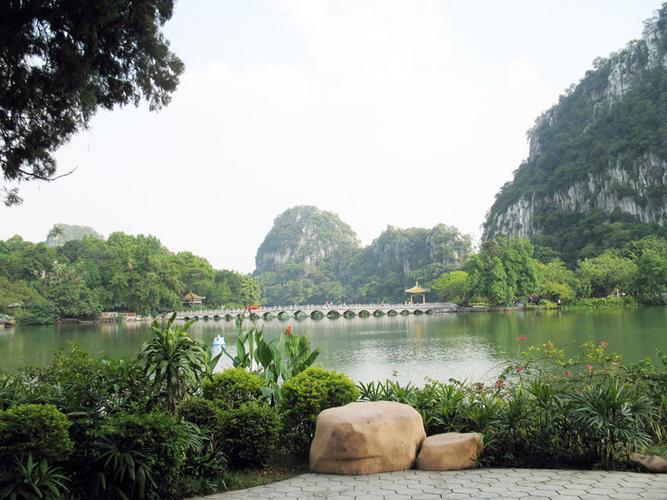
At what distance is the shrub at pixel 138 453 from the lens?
362 centimetres

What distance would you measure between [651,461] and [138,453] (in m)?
3.96

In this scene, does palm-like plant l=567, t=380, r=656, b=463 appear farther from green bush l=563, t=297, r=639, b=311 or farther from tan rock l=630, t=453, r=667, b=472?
green bush l=563, t=297, r=639, b=311

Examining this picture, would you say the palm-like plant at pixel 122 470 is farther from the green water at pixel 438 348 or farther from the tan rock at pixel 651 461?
the green water at pixel 438 348

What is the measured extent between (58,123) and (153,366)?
9.17ft

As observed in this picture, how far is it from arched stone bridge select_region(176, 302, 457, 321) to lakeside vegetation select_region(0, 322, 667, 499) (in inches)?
1904

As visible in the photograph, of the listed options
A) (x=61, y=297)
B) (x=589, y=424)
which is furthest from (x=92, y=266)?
(x=589, y=424)

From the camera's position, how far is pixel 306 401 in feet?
16.8

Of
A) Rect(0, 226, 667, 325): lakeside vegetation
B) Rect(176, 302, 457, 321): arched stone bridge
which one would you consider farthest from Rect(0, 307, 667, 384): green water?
Rect(176, 302, 457, 321): arched stone bridge

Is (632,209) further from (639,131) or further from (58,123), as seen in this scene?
(58,123)

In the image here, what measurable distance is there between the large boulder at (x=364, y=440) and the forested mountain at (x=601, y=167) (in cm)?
5462

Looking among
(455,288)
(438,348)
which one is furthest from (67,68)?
(455,288)

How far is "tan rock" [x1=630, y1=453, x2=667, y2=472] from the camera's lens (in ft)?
14.3

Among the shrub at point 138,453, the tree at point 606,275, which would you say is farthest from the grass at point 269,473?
the tree at point 606,275

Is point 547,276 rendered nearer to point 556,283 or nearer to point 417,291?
point 556,283
